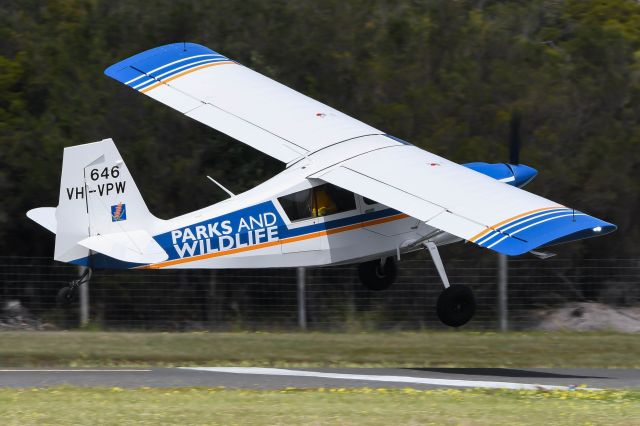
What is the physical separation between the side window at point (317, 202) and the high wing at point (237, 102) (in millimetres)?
1083

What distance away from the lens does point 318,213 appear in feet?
49.5

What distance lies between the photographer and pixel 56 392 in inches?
472

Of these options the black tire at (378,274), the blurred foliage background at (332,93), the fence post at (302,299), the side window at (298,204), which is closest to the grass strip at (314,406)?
the side window at (298,204)

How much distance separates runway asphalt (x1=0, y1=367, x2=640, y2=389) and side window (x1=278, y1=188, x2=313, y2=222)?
198 centimetres

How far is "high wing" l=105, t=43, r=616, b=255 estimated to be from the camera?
12742 mm

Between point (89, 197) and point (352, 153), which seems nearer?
point (89, 197)

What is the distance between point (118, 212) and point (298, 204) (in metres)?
2.30

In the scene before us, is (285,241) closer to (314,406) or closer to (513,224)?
(513,224)

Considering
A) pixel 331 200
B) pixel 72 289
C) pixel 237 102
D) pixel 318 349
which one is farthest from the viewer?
pixel 237 102

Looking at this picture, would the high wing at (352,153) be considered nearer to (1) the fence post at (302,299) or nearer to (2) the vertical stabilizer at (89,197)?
(2) the vertical stabilizer at (89,197)

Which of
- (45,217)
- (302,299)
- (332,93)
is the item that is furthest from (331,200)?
(332,93)

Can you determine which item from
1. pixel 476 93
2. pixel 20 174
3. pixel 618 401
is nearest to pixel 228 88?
pixel 20 174

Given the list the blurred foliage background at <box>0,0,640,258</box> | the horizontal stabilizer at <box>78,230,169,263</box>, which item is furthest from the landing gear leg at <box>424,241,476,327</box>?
the blurred foliage background at <box>0,0,640,258</box>

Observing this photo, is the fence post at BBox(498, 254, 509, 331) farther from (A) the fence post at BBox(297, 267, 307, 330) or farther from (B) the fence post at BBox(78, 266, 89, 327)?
(B) the fence post at BBox(78, 266, 89, 327)
